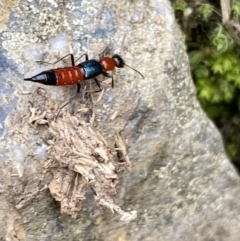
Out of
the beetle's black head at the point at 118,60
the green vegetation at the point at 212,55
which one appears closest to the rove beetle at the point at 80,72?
the beetle's black head at the point at 118,60

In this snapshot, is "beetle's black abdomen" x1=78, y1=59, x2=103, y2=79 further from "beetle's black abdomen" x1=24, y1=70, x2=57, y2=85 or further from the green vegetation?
the green vegetation

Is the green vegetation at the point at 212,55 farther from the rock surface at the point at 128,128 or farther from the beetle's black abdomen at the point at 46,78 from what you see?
the beetle's black abdomen at the point at 46,78

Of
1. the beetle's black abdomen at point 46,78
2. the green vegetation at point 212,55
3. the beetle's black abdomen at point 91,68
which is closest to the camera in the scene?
the beetle's black abdomen at point 46,78

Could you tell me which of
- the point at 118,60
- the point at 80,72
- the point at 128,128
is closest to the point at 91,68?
the point at 80,72

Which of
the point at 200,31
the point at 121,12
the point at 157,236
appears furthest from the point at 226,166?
Answer: the point at 121,12

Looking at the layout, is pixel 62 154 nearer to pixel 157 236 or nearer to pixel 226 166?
pixel 157 236
